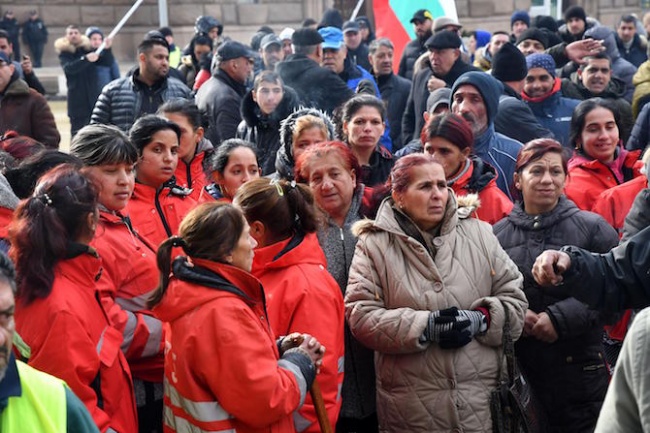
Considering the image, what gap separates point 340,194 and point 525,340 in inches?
42.6

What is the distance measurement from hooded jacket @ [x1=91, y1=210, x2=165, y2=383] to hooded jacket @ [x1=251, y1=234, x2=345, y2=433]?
46 centimetres

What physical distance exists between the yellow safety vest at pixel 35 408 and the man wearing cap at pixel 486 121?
3.75 metres

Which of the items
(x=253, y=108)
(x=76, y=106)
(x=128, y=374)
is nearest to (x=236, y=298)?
(x=128, y=374)

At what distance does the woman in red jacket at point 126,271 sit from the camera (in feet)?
12.2

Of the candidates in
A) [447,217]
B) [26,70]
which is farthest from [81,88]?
[447,217]

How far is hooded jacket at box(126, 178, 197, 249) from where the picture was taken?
15.1 ft

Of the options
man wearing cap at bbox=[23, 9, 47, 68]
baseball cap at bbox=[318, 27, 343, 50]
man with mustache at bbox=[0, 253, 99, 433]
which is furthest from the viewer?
man wearing cap at bbox=[23, 9, 47, 68]

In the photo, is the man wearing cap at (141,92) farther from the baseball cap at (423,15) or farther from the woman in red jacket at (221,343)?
the woman in red jacket at (221,343)

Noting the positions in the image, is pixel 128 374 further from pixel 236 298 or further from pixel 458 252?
pixel 458 252

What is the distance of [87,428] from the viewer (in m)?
2.41

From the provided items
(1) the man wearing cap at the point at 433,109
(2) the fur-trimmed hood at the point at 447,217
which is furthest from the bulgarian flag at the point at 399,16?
(2) the fur-trimmed hood at the point at 447,217

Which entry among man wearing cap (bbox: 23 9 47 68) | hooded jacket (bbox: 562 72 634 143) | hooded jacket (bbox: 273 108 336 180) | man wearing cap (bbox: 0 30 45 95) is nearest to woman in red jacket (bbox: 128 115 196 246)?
hooded jacket (bbox: 273 108 336 180)

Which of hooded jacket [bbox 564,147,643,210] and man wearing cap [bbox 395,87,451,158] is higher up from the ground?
man wearing cap [bbox 395,87,451,158]

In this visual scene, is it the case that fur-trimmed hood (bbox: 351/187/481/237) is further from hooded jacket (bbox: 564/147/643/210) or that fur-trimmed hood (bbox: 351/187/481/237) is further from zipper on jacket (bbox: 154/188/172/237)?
hooded jacket (bbox: 564/147/643/210)
